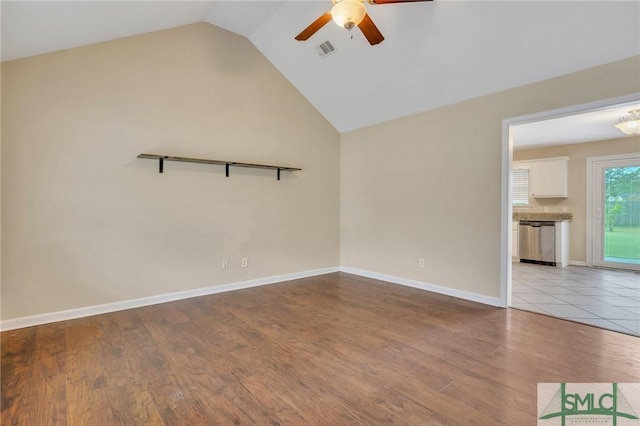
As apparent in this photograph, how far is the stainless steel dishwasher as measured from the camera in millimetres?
6234

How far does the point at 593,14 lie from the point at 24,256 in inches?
224

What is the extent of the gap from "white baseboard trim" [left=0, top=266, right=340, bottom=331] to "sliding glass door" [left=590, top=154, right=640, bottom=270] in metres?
6.12

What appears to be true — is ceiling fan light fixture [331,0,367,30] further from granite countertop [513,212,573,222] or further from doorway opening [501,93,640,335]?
granite countertop [513,212,573,222]

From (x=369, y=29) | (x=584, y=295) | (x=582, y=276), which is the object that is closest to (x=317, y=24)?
(x=369, y=29)

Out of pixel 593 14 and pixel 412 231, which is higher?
pixel 593 14

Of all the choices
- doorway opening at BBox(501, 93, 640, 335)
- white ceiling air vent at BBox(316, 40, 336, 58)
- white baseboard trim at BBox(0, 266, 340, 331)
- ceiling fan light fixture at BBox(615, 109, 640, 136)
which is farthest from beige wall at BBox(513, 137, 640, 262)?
white baseboard trim at BBox(0, 266, 340, 331)

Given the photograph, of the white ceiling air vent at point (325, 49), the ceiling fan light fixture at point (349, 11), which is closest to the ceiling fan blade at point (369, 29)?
the ceiling fan light fixture at point (349, 11)

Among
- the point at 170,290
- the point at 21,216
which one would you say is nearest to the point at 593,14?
the point at 170,290

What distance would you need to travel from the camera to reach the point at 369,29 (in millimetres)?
2559

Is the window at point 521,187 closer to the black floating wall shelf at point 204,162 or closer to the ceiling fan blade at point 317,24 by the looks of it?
the black floating wall shelf at point 204,162

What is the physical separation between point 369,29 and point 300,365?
2.80 m

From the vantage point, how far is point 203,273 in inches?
161

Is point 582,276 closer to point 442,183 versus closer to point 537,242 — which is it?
point 537,242

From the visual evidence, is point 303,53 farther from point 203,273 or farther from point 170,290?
point 170,290
